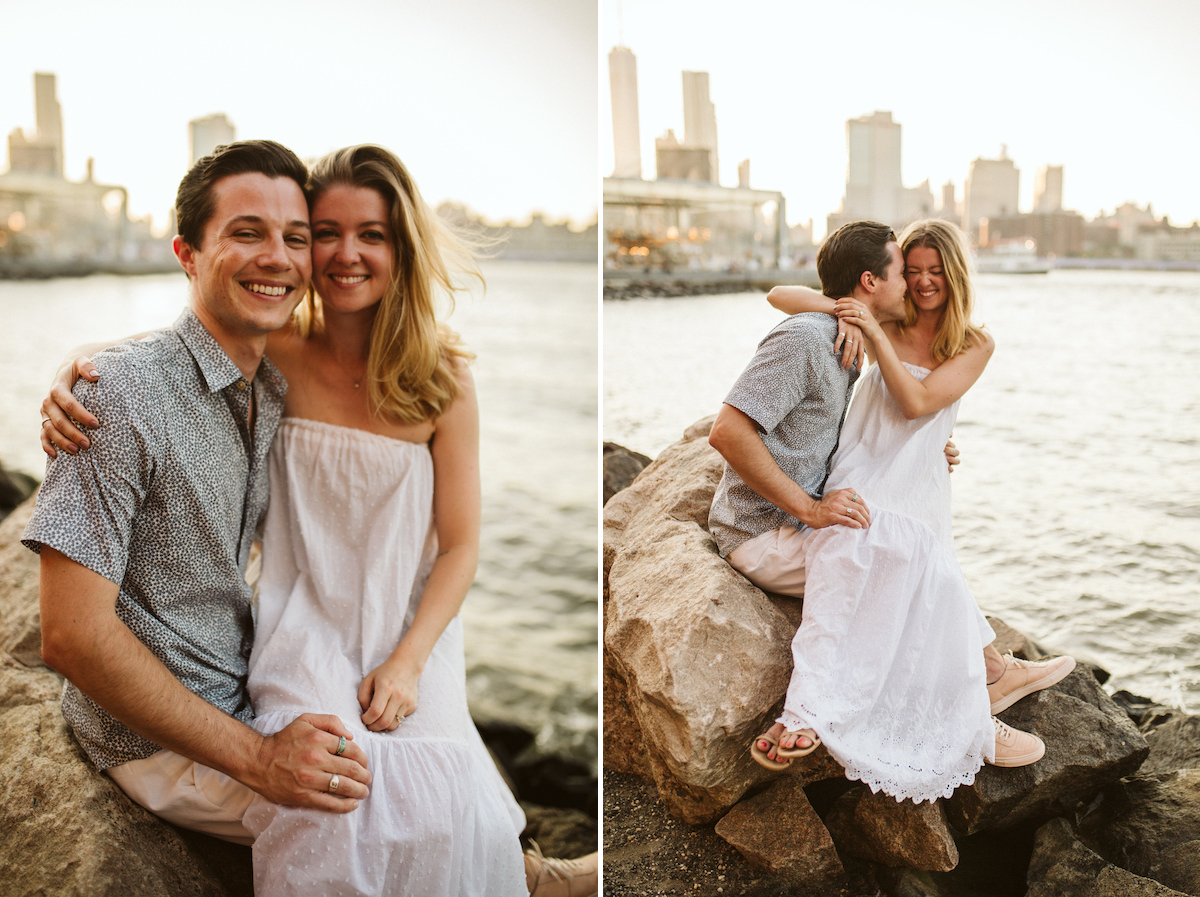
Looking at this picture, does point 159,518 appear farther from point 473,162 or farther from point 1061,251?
point 473,162

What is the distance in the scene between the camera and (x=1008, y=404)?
3.84 meters

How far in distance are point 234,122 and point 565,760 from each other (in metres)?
13.6

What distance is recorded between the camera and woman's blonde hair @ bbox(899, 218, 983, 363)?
2.04 m

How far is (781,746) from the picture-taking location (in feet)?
6.02

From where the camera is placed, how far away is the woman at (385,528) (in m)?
1.76

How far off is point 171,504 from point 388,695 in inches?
24.2

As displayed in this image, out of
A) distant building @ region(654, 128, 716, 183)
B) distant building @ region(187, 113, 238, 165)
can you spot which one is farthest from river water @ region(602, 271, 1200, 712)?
distant building @ region(187, 113, 238, 165)

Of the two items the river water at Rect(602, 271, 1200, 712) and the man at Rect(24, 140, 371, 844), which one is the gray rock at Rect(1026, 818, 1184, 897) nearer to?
the river water at Rect(602, 271, 1200, 712)

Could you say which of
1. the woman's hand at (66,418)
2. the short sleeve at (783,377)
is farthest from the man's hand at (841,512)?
the woman's hand at (66,418)

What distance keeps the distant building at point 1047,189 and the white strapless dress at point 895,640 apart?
139cm

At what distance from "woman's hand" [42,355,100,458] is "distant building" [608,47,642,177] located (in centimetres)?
200

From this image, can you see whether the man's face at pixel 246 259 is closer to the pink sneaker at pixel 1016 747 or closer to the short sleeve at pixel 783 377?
the short sleeve at pixel 783 377

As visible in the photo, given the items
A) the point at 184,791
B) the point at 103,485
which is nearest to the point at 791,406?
the point at 103,485

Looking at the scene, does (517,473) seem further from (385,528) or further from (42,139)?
(385,528)
